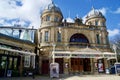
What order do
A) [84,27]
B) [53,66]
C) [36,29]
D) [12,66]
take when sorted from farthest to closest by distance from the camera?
[36,29], [84,27], [12,66], [53,66]

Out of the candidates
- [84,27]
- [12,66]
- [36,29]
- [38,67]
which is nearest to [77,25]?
[84,27]

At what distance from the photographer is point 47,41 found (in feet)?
85.4

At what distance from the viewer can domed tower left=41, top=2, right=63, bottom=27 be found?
2699 centimetres

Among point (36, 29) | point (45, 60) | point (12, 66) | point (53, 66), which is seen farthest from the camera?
point (36, 29)

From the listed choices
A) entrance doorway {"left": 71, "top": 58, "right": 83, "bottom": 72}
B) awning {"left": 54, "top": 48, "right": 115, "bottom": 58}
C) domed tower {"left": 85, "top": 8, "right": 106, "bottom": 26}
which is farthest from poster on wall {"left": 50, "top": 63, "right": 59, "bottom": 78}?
domed tower {"left": 85, "top": 8, "right": 106, "bottom": 26}

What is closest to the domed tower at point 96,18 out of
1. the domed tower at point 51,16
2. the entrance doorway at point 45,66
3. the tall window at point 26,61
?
the domed tower at point 51,16

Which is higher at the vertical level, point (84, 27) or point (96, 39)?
point (84, 27)

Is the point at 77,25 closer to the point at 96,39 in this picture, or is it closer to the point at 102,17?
the point at 96,39

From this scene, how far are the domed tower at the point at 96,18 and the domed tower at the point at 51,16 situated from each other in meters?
6.16

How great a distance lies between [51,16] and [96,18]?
906 cm

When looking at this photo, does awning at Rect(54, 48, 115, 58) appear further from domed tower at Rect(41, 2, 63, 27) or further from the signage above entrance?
domed tower at Rect(41, 2, 63, 27)

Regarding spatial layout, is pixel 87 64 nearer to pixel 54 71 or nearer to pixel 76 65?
pixel 76 65

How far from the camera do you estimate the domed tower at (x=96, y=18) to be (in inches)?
1168

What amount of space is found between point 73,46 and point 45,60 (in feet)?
17.4
